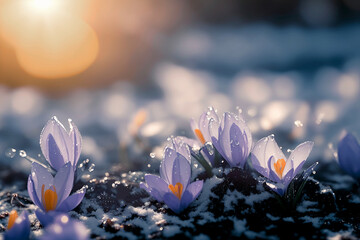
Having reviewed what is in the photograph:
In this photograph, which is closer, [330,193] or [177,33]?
[330,193]

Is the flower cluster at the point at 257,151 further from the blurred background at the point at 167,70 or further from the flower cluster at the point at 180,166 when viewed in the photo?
the blurred background at the point at 167,70

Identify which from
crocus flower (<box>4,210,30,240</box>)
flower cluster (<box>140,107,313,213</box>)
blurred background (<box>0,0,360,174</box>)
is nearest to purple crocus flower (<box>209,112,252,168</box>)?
flower cluster (<box>140,107,313,213</box>)

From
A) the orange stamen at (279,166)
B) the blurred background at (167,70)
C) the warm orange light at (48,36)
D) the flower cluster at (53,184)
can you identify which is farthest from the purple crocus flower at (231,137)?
the warm orange light at (48,36)

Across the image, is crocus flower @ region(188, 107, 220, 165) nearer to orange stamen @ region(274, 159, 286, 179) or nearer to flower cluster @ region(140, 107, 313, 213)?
flower cluster @ region(140, 107, 313, 213)

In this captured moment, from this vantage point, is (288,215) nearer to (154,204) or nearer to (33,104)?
(154,204)

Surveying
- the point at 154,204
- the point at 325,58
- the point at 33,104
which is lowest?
the point at 154,204

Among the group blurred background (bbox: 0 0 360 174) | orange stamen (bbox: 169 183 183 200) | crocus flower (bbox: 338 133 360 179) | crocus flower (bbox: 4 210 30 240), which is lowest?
crocus flower (bbox: 4 210 30 240)

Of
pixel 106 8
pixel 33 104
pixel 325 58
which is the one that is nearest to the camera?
pixel 33 104

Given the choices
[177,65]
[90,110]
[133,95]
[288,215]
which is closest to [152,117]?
[90,110]
